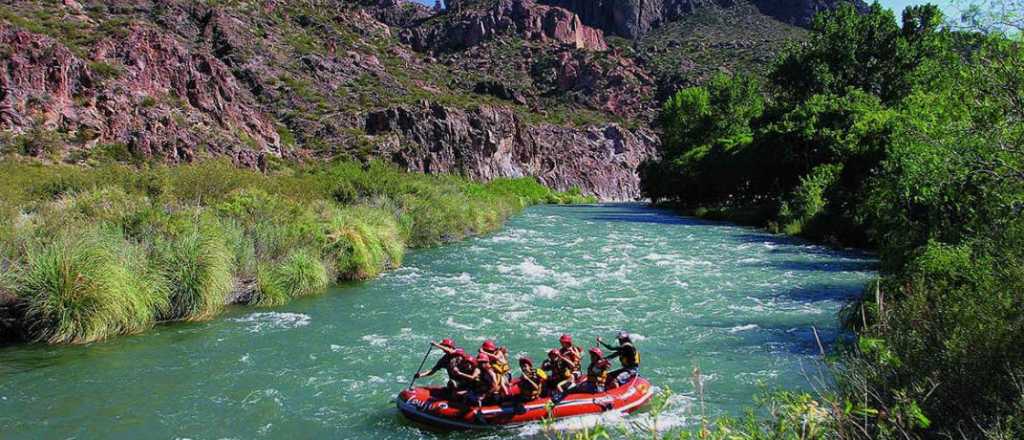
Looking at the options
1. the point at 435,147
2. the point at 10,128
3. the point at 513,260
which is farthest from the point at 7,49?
the point at 435,147

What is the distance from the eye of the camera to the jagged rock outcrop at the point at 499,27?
13950cm

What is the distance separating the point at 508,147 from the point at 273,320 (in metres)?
80.1

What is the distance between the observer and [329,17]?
97688 millimetres

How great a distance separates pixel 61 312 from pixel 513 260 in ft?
46.1

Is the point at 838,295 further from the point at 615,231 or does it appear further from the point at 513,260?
the point at 615,231

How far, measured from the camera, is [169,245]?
13875mm

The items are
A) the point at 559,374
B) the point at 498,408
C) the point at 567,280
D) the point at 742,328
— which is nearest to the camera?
the point at 498,408

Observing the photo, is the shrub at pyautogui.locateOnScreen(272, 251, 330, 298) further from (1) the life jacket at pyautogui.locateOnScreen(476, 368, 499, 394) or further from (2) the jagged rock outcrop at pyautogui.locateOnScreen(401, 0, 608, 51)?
(2) the jagged rock outcrop at pyautogui.locateOnScreen(401, 0, 608, 51)

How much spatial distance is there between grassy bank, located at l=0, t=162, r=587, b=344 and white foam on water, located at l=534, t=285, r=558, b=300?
4883mm

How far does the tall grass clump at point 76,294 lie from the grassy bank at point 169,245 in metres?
0.02

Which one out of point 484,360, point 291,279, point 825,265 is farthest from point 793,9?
point 484,360

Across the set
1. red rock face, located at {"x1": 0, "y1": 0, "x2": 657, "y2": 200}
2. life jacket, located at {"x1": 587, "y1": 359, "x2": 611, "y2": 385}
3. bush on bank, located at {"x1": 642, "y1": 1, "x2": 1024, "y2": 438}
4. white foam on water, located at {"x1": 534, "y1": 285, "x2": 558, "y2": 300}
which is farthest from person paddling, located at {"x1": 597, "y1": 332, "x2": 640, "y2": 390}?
red rock face, located at {"x1": 0, "y1": 0, "x2": 657, "y2": 200}

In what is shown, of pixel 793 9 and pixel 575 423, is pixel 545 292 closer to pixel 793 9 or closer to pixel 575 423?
pixel 575 423

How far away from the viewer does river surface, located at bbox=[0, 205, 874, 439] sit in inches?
347
